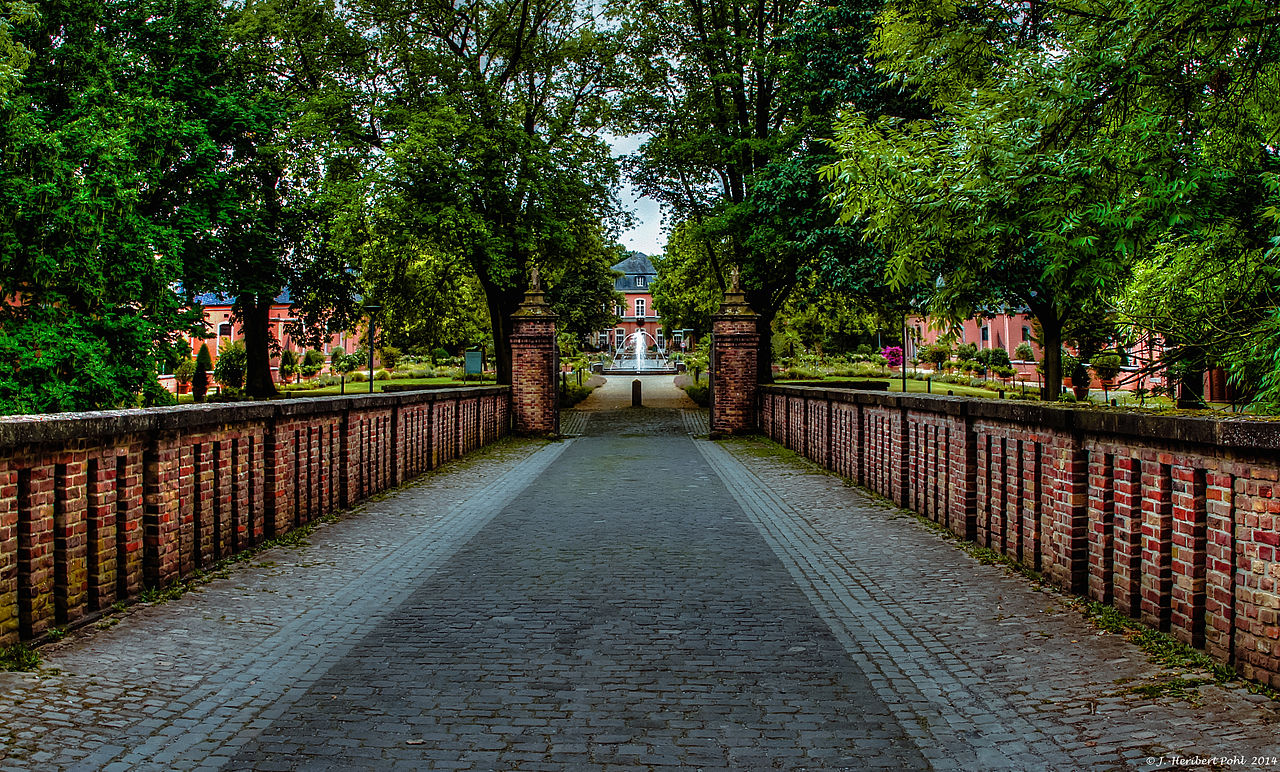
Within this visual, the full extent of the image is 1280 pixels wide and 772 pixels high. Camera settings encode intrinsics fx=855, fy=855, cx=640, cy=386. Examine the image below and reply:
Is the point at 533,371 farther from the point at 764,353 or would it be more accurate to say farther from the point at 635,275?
the point at 635,275

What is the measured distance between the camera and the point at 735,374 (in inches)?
800

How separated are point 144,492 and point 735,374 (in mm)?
15699

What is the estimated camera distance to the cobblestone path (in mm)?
3402

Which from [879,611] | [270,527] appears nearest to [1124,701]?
[879,611]

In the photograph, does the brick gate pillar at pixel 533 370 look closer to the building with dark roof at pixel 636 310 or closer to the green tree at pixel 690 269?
the green tree at pixel 690 269

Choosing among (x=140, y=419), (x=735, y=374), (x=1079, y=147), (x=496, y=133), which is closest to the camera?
(x=140, y=419)

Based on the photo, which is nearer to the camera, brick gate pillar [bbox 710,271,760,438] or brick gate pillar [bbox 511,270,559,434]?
brick gate pillar [bbox 710,271,760,438]

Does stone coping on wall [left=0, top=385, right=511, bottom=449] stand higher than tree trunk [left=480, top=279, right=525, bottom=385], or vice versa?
tree trunk [left=480, top=279, right=525, bottom=385]

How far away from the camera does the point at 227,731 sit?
362cm

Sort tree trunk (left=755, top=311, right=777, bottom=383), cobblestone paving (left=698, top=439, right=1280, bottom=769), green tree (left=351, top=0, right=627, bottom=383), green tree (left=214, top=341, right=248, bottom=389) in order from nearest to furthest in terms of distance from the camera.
A: cobblestone paving (left=698, top=439, right=1280, bottom=769), green tree (left=351, top=0, right=627, bottom=383), tree trunk (left=755, top=311, right=777, bottom=383), green tree (left=214, top=341, right=248, bottom=389)

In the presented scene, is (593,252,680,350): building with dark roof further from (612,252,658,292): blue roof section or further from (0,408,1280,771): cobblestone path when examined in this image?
(0,408,1280,771): cobblestone path

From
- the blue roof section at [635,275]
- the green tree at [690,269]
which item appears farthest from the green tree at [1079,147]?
the blue roof section at [635,275]

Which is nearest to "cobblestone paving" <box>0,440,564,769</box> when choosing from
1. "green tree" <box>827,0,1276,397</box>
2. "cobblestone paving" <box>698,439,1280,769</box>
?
"cobblestone paving" <box>698,439,1280,769</box>

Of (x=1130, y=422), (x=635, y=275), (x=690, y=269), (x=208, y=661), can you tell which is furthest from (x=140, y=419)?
(x=635, y=275)
